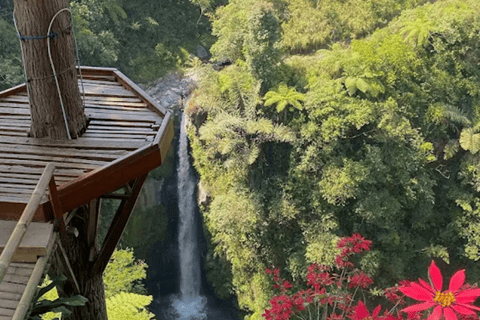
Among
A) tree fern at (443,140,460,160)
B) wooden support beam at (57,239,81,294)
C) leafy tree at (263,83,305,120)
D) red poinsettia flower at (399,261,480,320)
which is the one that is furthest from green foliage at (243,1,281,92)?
red poinsettia flower at (399,261,480,320)

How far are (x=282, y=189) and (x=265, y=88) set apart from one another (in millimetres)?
2362

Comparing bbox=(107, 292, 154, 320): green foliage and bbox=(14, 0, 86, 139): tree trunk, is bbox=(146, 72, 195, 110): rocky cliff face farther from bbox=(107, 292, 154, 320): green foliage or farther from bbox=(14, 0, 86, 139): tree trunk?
bbox=(14, 0, 86, 139): tree trunk

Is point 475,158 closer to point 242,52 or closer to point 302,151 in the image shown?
point 302,151

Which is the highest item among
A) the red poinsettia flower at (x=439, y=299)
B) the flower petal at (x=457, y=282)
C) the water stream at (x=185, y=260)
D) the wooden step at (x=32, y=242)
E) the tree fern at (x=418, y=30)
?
the tree fern at (x=418, y=30)

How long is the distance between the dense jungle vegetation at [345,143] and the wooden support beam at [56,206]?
319 inches

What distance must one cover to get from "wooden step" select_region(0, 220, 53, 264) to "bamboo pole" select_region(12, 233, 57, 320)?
0.15ft

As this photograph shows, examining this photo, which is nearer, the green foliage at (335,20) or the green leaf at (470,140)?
the green leaf at (470,140)

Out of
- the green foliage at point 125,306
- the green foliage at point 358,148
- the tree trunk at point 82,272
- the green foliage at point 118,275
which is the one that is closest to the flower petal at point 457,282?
A: the tree trunk at point 82,272

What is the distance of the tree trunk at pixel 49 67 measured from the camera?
3000 millimetres

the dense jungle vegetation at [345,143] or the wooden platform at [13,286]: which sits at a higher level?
the dense jungle vegetation at [345,143]

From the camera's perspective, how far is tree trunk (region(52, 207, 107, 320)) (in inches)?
126

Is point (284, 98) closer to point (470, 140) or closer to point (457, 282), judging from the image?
point (470, 140)

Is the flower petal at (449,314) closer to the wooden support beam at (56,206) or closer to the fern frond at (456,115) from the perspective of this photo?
the wooden support beam at (56,206)

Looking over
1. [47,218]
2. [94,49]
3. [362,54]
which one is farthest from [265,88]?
[47,218]
